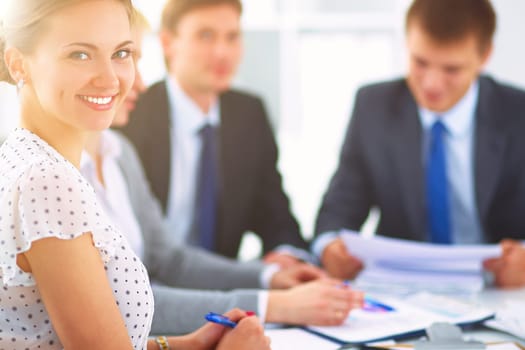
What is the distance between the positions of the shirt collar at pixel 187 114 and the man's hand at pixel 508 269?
3.94 feet

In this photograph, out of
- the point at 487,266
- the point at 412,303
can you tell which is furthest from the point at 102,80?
the point at 487,266

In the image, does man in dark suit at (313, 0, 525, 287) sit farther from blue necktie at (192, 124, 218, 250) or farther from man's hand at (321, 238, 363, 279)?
blue necktie at (192, 124, 218, 250)

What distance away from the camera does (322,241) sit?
2.07 meters

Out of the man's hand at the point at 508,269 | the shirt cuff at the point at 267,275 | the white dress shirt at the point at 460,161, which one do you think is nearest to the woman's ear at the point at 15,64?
the shirt cuff at the point at 267,275

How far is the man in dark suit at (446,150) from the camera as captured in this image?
2139 millimetres

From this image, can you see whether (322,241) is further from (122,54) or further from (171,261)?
(122,54)

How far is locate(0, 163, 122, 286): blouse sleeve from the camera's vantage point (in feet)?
2.58

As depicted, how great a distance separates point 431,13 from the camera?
6.93 ft

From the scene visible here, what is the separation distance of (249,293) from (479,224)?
114 centimetres

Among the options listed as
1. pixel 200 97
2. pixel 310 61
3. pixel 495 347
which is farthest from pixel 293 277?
pixel 310 61

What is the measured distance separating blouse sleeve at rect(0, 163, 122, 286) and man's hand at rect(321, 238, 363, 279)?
111 centimetres

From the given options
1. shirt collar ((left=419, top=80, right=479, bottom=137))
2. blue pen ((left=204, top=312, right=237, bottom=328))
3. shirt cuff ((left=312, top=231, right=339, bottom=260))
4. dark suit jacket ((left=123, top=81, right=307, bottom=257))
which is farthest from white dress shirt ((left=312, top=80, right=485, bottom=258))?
blue pen ((left=204, top=312, right=237, bottom=328))

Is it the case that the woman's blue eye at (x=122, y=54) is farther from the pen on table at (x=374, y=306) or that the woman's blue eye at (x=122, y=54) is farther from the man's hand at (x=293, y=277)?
the man's hand at (x=293, y=277)

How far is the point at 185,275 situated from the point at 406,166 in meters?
0.89
